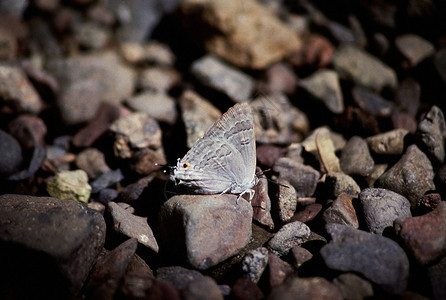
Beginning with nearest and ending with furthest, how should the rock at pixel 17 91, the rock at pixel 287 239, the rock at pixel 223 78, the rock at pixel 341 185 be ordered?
the rock at pixel 287 239, the rock at pixel 341 185, the rock at pixel 17 91, the rock at pixel 223 78

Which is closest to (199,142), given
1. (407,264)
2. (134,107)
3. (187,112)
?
(187,112)

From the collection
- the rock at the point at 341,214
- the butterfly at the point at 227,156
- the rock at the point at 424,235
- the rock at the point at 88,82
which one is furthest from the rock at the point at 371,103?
the rock at the point at 88,82

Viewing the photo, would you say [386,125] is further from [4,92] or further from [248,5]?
[4,92]

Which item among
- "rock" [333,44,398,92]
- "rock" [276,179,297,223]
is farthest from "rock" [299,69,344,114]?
"rock" [276,179,297,223]

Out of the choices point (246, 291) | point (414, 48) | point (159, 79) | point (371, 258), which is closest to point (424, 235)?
point (371, 258)

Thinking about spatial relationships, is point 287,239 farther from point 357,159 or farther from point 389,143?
point 389,143

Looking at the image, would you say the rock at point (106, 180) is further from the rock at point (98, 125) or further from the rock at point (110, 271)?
the rock at point (110, 271)
